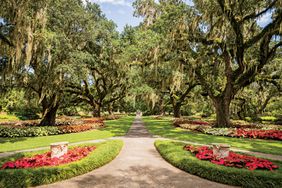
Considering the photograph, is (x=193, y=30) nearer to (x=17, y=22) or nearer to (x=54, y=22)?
(x=54, y=22)

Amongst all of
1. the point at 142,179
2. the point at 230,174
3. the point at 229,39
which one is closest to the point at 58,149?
the point at 142,179

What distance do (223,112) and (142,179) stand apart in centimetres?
1342

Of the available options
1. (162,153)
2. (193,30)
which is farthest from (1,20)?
(193,30)

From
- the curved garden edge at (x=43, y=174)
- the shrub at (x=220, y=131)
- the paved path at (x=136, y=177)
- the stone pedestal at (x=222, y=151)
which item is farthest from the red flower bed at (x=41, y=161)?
the shrub at (x=220, y=131)

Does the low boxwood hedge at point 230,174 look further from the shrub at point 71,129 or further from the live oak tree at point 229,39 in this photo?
the shrub at point 71,129

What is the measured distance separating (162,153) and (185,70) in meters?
10.8

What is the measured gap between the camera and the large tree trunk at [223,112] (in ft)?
55.0

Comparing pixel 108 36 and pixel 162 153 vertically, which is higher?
pixel 108 36

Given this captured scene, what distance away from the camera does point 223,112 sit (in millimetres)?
17000

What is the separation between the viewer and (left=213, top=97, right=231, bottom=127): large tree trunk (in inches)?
659

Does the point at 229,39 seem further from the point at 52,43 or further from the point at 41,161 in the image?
the point at 41,161

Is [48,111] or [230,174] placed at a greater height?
[48,111]

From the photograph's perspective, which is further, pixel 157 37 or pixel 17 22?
pixel 157 37

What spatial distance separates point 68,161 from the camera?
657cm
